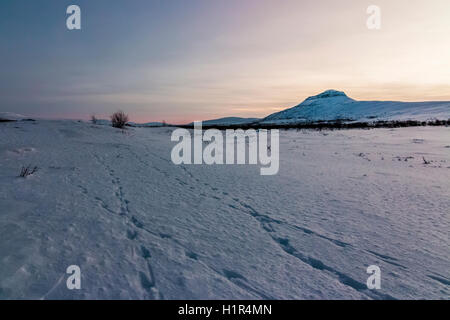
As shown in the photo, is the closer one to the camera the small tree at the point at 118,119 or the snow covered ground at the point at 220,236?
the snow covered ground at the point at 220,236

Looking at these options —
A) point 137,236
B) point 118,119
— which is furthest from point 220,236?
point 118,119

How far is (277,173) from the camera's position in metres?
6.79

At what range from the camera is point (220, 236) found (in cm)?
308

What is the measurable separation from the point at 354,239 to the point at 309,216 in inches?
30.2

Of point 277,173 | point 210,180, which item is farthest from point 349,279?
point 277,173

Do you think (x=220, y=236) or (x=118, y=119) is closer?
(x=220, y=236)

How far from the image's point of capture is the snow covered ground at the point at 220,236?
2.14 meters

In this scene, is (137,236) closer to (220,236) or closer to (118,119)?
(220,236)

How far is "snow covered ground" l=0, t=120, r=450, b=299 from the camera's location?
2143mm

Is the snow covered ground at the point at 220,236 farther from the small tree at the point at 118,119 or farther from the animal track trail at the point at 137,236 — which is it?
the small tree at the point at 118,119

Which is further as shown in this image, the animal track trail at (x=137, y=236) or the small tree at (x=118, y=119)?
the small tree at (x=118, y=119)

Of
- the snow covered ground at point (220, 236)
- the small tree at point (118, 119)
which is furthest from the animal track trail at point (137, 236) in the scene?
the small tree at point (118, 119)
